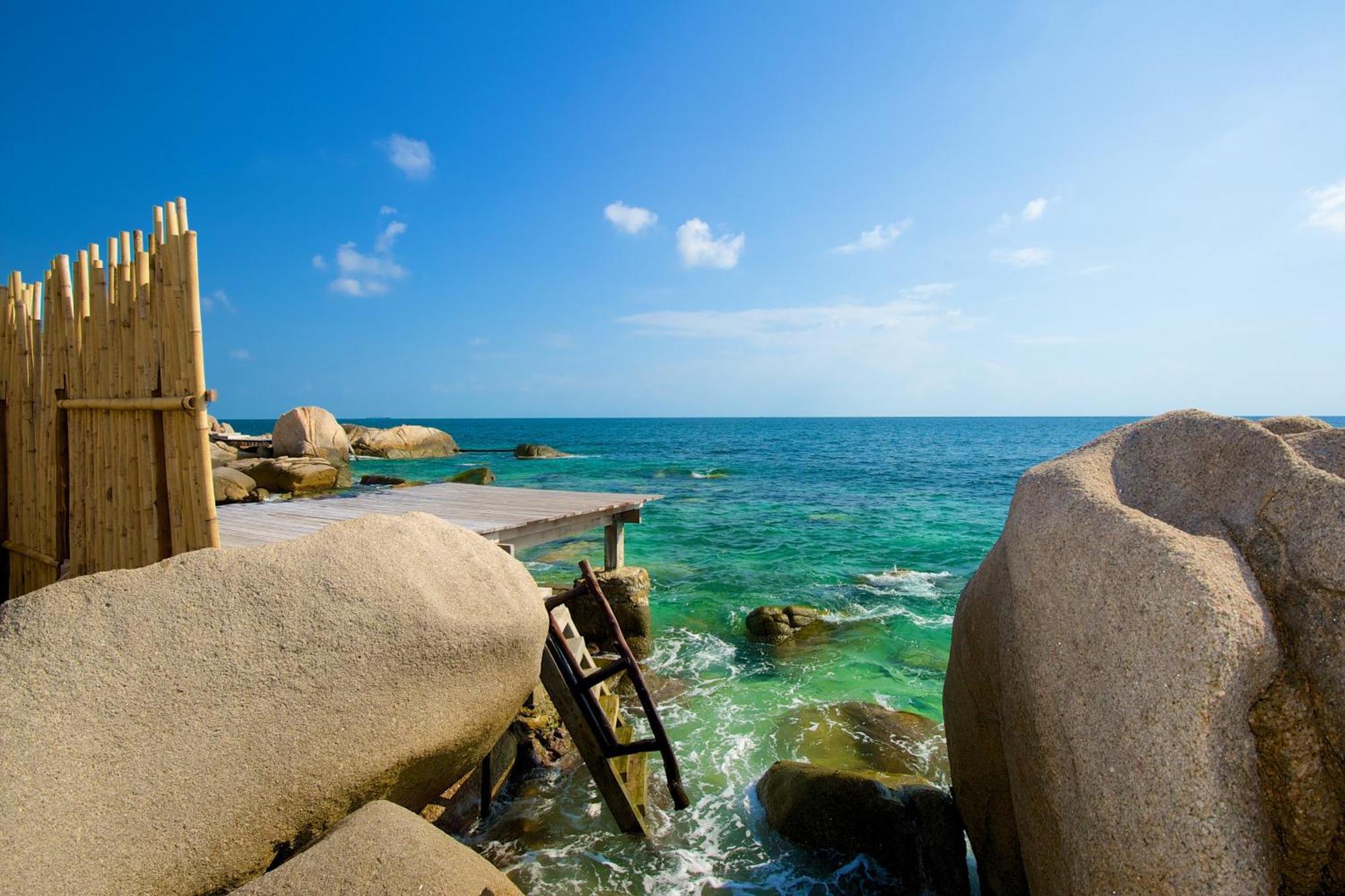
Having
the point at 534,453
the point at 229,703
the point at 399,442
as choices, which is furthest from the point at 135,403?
the point at 399,442

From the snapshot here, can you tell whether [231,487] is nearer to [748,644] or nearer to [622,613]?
[622,613]

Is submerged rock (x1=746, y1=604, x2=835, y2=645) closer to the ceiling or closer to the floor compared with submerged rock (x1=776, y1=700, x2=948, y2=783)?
closer to the ceiling

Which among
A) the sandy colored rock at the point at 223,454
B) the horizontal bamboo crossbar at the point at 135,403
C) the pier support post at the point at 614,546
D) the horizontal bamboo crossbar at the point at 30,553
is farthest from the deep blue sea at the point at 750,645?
the sandy colored rock at the point at 223,454

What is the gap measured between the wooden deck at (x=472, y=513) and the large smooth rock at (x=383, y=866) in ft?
15.6

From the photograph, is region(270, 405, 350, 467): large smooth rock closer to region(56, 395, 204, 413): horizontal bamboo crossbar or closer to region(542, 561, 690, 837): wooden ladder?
region(56, 395, 204, 413): horizontal bamboo crossbar

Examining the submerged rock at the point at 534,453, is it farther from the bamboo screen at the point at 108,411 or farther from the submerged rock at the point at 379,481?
the bamboo screen at the point at 108,411

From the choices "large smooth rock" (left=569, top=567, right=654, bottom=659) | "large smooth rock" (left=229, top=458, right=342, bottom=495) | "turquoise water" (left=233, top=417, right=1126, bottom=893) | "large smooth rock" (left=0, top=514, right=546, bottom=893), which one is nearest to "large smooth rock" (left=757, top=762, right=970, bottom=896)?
"turquoise water" (left=233, top=417, right=1126, bottom=893)

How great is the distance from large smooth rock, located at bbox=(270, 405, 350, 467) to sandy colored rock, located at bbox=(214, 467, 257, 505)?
51.4ft

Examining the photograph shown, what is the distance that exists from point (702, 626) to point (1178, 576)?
364 inches

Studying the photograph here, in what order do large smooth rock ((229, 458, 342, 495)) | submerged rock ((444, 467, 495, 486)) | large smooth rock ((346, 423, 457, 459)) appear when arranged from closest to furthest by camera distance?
large smooth rock ((229, 458, 342, 495)) < submerged rock ((444, 467, 495, 486)) < large smooth rock ((346, 423, 457, 459))

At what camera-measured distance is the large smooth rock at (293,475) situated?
21.3 metres

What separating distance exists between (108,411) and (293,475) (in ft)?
60.0

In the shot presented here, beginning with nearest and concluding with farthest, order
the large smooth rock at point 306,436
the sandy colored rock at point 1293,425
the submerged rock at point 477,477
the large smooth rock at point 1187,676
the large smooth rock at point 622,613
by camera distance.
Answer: the large smooth rock at point 1187,676 → the sandy colored rock at point 1293,425 → the large smooth rock at point 622,613 → the submerged rock at point 477,477 → the large smooth rock at point 306,436

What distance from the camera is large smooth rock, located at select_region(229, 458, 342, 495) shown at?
2130 centimetres
